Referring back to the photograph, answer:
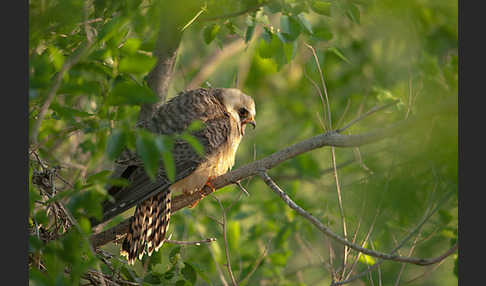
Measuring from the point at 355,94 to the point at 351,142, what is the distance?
11.8 feet

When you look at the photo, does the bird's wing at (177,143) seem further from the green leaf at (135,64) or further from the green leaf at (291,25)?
the green leaf at (135,64)

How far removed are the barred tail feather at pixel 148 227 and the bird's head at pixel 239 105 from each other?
3.76ft

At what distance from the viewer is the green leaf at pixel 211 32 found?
3562 millimetres

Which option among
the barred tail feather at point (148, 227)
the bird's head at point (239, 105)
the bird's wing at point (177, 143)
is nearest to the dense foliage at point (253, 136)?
the barred tail feather at point (148, 227)

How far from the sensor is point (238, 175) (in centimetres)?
328

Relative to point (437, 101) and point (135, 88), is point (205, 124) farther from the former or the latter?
point (437, 101)

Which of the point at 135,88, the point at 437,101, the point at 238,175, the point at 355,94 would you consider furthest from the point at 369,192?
the point at 355,94

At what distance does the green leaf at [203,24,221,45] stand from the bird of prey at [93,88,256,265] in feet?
2.24

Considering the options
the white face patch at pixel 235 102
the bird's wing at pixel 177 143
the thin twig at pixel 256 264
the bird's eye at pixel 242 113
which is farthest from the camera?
the bird's eye at pixel 242 113

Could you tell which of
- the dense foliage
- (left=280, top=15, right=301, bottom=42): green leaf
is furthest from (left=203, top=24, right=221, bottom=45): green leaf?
(left=280, top=15, right=301, bottom=42): green leaf

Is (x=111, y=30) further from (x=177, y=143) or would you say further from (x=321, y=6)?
(x=177, y=143)

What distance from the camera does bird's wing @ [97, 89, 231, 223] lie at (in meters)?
3.51

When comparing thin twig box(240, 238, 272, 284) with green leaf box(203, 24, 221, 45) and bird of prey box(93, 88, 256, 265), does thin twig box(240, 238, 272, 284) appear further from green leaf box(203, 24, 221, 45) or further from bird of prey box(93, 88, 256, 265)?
green leaf box(203, 24, 221, 45)

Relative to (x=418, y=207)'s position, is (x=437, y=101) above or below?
above
